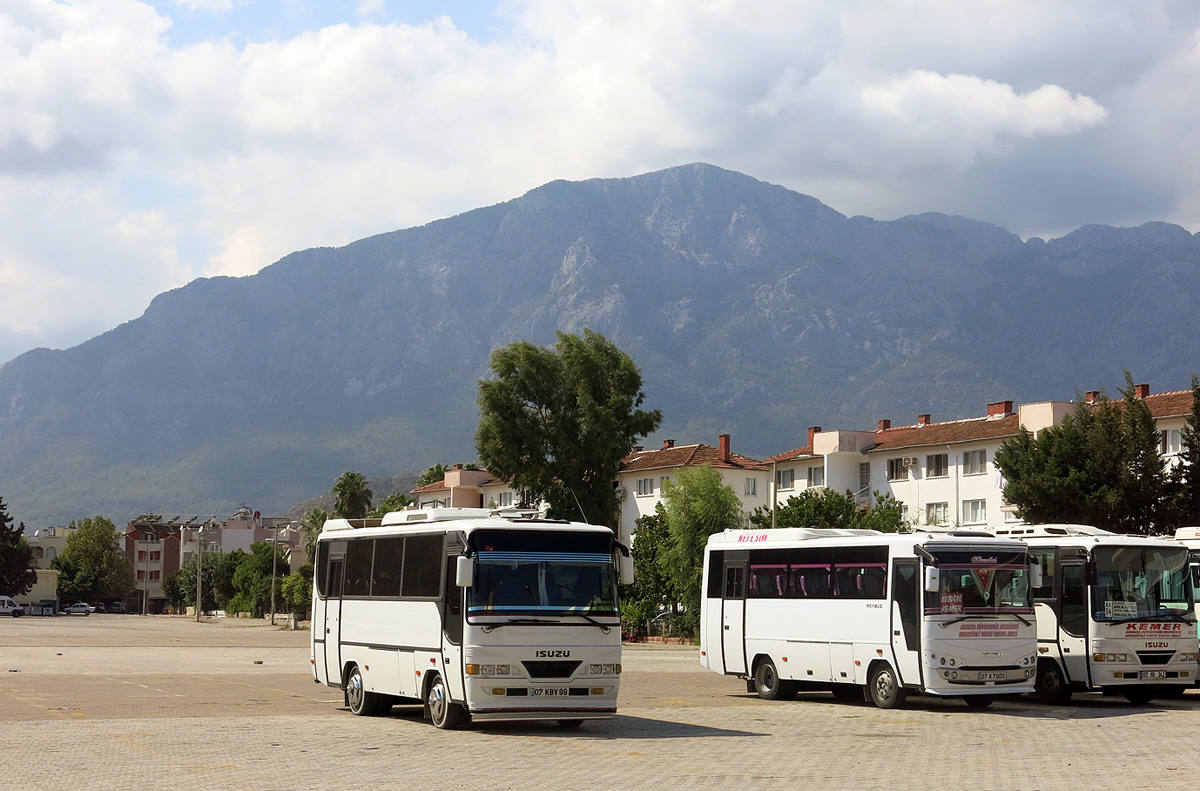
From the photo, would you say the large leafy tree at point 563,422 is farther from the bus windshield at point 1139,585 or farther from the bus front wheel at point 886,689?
the bus front wheel at point 886,689

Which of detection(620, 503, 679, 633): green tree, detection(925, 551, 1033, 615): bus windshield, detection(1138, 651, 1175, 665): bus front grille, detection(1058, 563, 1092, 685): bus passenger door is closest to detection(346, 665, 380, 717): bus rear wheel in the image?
detection(925, 551, 1033, 615): bus windshield

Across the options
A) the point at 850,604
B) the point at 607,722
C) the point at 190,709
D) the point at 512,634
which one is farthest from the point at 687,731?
the point at 190,709

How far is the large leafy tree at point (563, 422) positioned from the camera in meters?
71.1

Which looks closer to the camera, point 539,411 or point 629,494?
point 539,411

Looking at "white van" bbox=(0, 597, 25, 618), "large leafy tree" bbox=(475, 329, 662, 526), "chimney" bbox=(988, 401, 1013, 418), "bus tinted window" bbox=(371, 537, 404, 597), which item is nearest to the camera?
"bus tinted window" bbox=(371, 537, 404, 597)

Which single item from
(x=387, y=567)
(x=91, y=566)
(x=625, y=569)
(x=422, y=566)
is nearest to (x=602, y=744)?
(x=625, y=569)

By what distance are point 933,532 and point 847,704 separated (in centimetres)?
349

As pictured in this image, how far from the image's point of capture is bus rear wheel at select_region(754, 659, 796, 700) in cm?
2627

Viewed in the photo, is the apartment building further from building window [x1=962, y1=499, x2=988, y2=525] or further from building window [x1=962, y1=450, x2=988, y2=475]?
building window [x1=962, y1=450, x2=988, y2=475]

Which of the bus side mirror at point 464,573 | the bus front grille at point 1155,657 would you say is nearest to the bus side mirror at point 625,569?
the bus side mirror at point 464,573

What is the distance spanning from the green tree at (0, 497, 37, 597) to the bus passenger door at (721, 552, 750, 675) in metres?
111

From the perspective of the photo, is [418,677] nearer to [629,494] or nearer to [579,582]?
[579,582]

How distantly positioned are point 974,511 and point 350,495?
59.5 meters

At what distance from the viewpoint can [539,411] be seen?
238 feet
